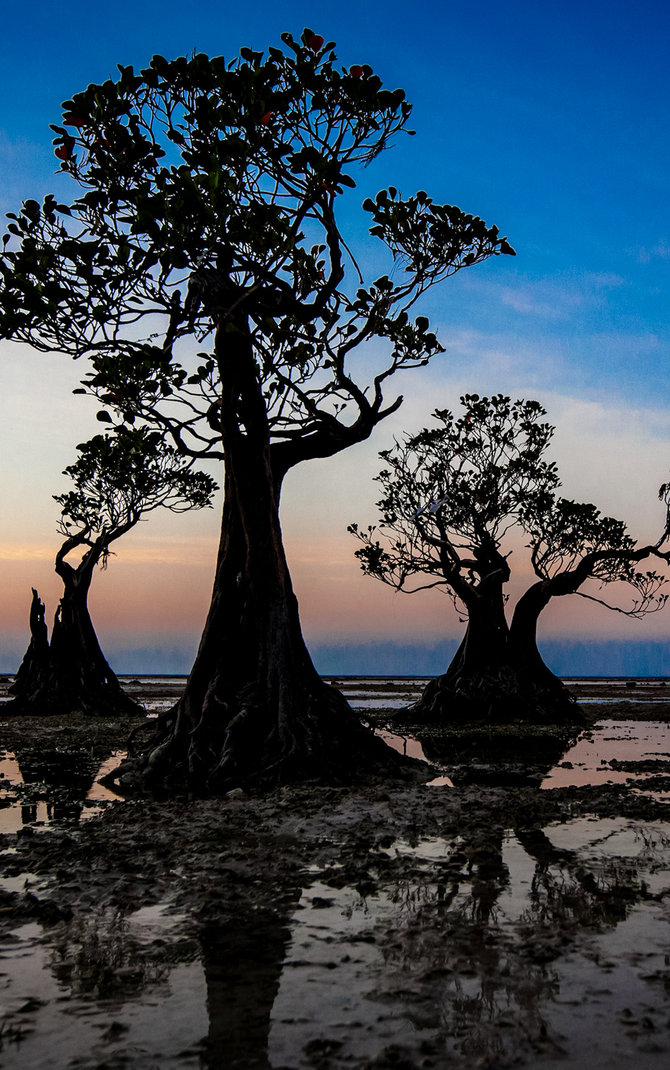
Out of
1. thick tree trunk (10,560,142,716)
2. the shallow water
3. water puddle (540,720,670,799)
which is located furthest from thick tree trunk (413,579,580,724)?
the shallow water

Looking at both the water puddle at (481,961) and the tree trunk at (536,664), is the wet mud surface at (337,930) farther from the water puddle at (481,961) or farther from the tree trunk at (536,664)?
the tree trunk at (536,664)

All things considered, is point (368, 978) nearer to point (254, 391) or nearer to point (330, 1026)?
point (330, 1026)

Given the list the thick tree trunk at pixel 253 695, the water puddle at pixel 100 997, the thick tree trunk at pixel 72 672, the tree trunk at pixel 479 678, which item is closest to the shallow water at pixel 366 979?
the water puddle at pixel 100 997

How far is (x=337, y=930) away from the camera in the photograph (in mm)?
5566

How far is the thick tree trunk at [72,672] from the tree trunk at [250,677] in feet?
52.7

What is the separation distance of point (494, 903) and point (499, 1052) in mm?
2396

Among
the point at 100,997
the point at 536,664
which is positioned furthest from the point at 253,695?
the point at 536,664

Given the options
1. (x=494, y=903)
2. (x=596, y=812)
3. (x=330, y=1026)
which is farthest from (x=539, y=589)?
(x=330, y=1026)

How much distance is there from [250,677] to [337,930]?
27.0ft

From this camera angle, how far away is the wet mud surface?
3.92 metres

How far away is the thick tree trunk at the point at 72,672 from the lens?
28.8 meters

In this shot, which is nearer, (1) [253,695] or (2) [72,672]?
(1) [253,695]

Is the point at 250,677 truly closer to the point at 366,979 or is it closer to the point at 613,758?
the point at 613,758

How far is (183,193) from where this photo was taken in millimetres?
11281
